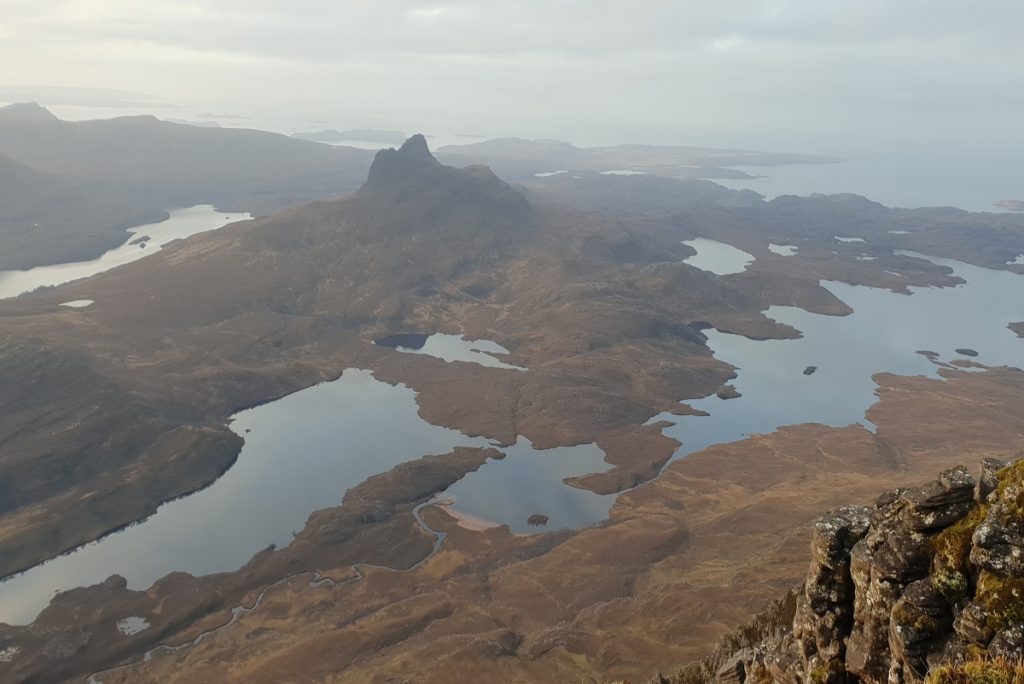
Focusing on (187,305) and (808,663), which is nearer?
(808,663)

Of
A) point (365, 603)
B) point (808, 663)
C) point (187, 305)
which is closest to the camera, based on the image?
point (808, 663)

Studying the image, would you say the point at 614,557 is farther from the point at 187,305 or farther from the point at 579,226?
the point at 579,226

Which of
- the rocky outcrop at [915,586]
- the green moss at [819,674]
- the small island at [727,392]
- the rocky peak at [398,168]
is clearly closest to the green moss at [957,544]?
the rocky outcrop at [915,586]

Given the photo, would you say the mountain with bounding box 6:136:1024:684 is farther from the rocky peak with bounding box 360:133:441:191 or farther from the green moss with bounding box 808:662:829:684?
the green moss with bounding box 808:662:829:684

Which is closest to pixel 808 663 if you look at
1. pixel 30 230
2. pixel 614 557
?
pixel 614 557

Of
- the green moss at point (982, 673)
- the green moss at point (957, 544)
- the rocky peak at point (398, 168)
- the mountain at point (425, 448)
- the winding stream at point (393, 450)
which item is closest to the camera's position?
the green moss at point (982, 673)

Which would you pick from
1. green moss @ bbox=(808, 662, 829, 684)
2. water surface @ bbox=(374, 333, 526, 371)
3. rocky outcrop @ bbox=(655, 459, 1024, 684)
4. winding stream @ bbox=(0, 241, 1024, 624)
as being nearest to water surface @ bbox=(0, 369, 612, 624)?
winding stream @ bbox=(0, 241, 1024, 624)

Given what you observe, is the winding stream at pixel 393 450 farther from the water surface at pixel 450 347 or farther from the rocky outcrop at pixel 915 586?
the rocky outcrop at pixel 915 586
